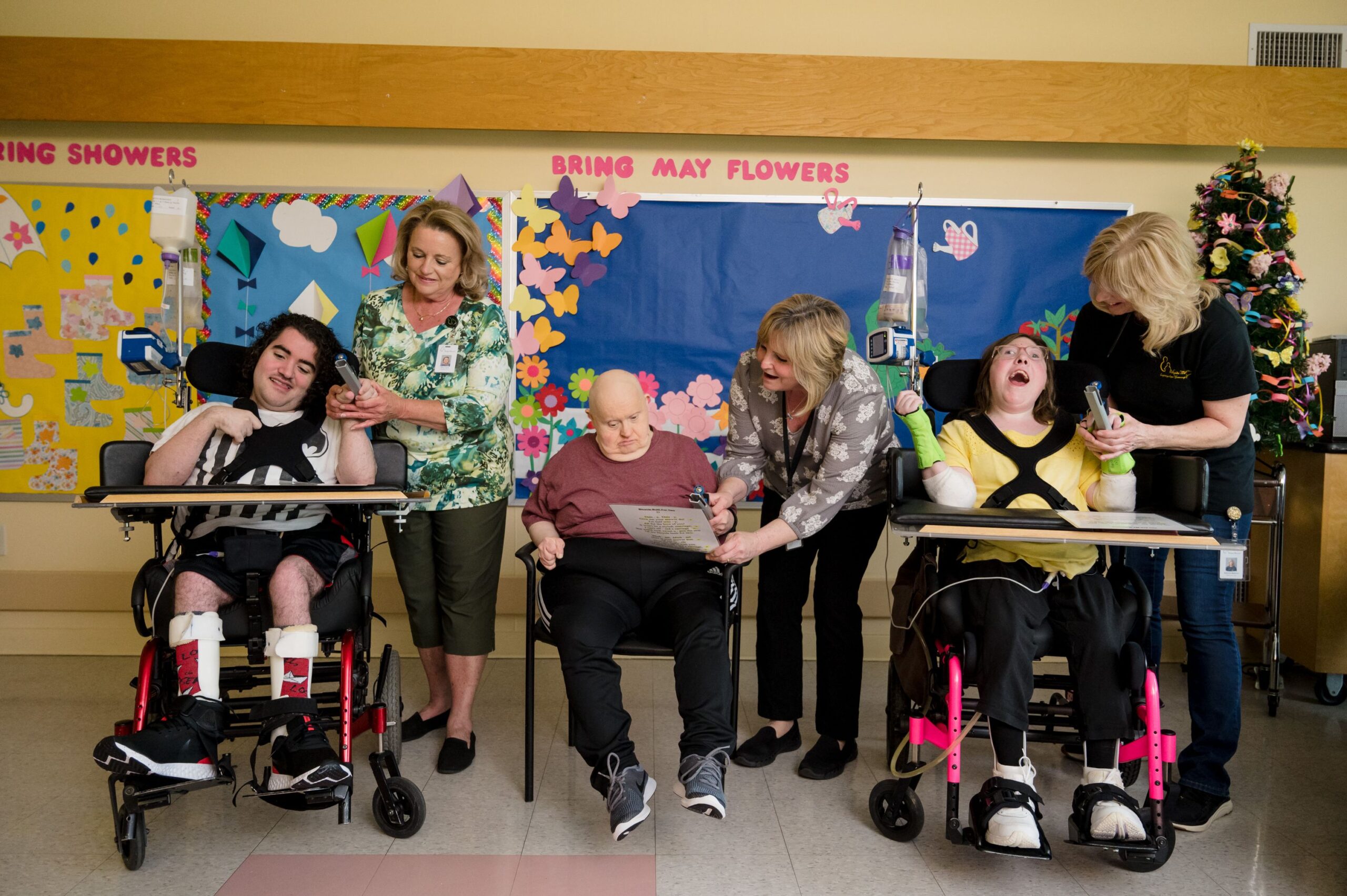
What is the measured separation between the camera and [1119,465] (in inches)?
85.9

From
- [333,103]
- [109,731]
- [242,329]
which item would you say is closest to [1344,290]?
[333,103]

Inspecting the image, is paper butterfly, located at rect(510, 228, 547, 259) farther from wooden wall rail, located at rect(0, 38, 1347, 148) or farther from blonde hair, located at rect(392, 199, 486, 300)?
blonde hair, located at rect(392, 199, 486, 300)

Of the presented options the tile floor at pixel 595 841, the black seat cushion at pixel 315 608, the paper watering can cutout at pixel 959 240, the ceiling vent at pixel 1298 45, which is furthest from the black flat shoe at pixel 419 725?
the ceiling vent at pixel 1298 45

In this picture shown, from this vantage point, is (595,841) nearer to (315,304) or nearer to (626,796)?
(626,796)

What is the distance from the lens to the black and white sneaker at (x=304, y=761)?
189cm

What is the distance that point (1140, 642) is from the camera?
211cm

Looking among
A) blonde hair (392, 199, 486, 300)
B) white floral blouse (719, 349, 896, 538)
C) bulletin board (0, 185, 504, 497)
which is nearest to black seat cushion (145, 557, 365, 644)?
blonde hair (392, 199, 486, 300)

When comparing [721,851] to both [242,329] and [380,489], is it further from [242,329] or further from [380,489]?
[242,329]

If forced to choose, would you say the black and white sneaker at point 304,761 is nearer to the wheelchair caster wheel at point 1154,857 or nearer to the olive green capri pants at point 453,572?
the olive green capri pants at point 453,572

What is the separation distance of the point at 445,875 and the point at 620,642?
0.64 m

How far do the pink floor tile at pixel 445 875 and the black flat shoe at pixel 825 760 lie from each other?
0.89m

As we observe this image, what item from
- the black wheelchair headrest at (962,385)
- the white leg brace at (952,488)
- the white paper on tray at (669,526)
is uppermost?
Answer: the black wheelchair headrest at (962,385)

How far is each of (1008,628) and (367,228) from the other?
285cm

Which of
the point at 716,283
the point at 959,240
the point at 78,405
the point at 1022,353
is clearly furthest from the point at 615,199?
the point at 78,405
